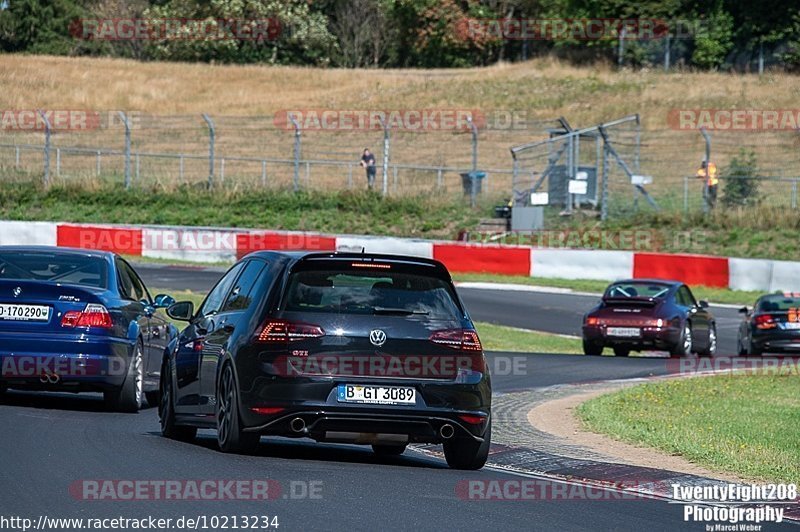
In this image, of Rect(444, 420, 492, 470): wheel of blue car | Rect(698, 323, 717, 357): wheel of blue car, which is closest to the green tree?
Rect(698, 323, 717, 357): wheel of blue car

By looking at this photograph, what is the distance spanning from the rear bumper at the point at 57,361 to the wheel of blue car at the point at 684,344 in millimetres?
13210

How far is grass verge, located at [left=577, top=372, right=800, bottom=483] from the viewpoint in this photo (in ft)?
36.2

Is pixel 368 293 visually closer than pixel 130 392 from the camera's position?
Yes

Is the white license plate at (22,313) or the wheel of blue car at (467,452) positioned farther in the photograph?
the white license plate at (22,313)

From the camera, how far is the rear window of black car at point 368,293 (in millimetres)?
9656

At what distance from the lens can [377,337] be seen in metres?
9.51

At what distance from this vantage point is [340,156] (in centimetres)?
5403

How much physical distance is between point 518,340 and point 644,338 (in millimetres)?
2513

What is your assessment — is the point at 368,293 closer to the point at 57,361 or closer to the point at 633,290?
the point at 57,361

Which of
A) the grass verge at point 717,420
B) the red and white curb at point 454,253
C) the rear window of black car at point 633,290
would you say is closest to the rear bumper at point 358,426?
the grass verge at point 717,420

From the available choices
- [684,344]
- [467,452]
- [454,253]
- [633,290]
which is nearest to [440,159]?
[454,253]

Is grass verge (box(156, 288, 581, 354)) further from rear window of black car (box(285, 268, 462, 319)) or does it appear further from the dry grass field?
the dry grass field

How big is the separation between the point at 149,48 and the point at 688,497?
88748 millimetres

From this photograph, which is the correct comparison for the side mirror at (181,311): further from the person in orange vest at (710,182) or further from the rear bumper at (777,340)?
the person in orange vest at (710,182)
